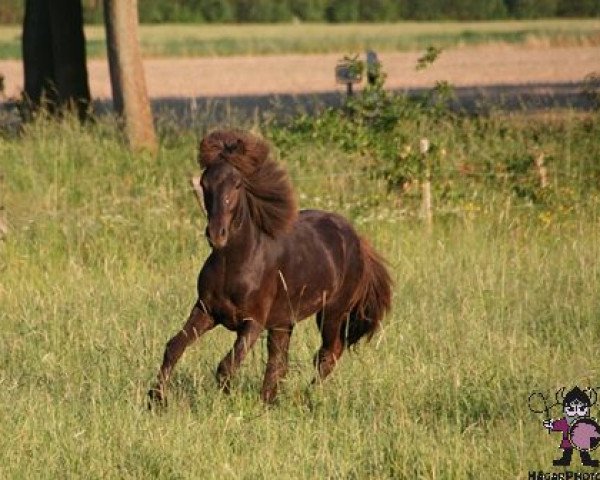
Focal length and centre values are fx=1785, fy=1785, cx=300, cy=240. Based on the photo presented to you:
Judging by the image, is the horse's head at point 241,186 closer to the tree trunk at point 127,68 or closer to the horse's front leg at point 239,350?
the horse's front leg at point 239,350

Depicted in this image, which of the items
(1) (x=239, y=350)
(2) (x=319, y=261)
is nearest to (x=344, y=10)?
(2) (x=319, y=261)

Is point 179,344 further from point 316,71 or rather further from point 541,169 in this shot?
point 316,71

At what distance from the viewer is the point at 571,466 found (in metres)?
7.85

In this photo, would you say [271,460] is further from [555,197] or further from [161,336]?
[555,197]

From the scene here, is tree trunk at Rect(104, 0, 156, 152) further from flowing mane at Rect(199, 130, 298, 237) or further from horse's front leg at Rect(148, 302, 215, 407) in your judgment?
horse's front leg at Rect(148, 302, 215, 407)

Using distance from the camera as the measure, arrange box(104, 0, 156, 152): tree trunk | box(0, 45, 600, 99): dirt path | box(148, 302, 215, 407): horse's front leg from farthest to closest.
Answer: box(0, 45, 600, 99): dirt path < box(104, 0, 156, 152): tree trunk < box(148, 302, 215, 407): horse's front leg

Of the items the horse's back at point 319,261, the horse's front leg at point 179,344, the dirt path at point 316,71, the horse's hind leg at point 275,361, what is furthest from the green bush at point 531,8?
the horse's front leg at point 179,344

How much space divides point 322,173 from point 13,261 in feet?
13.3

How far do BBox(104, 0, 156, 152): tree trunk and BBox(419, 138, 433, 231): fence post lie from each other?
13.5ft

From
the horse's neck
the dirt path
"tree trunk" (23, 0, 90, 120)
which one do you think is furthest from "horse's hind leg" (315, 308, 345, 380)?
the dirt path

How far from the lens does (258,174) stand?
9.34m

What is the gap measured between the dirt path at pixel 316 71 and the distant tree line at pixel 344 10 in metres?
22.2

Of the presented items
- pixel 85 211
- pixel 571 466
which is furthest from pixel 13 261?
pixel 571 466

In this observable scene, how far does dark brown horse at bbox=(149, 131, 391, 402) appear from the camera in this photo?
9.07 metres
